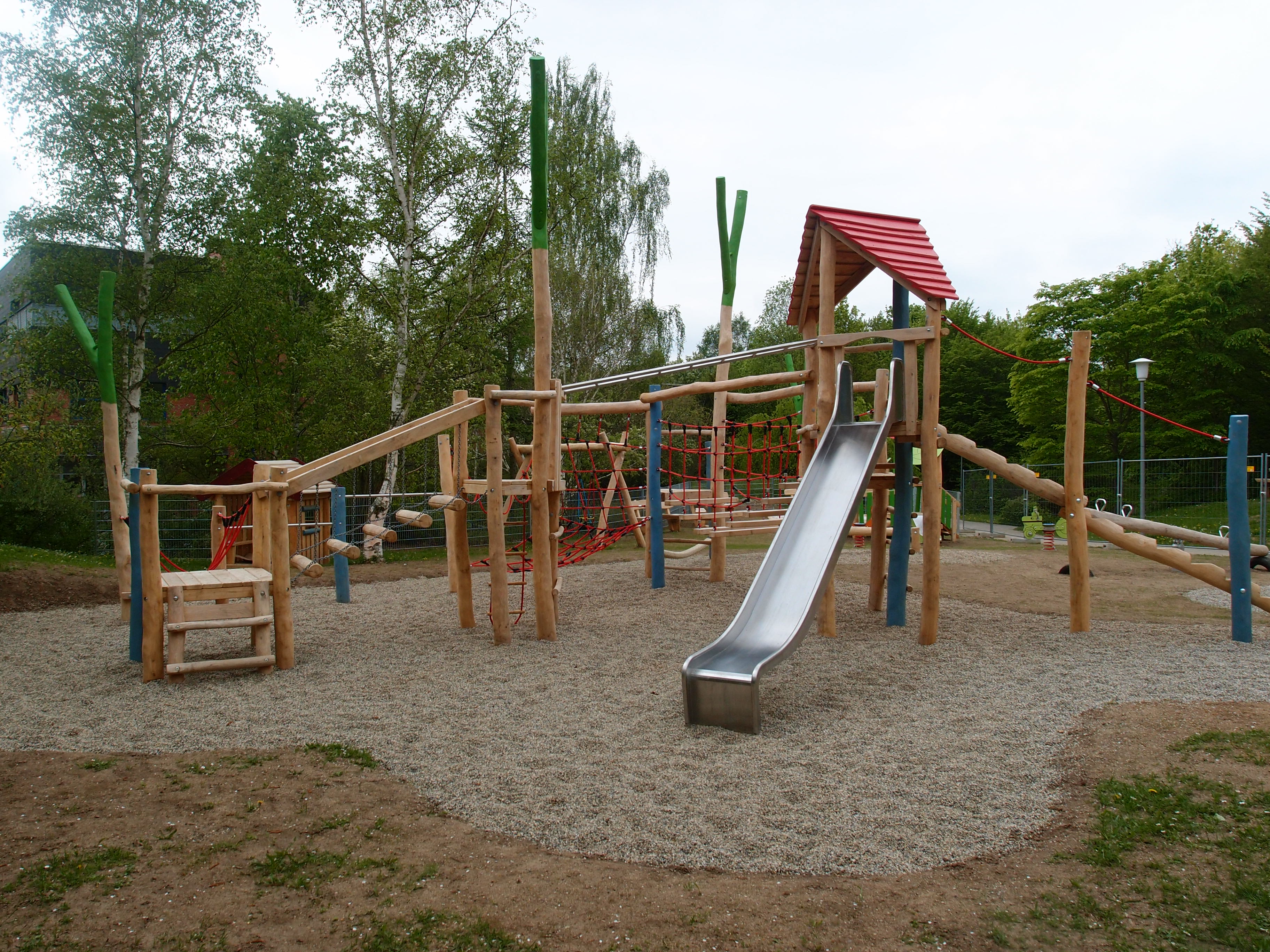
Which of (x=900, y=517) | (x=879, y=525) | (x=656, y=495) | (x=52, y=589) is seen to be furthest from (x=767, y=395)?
(x=52, y=589)

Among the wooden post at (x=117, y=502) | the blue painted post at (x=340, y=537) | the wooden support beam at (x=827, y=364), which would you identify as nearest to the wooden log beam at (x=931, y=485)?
the wooden support beam at (x=827, y=364)

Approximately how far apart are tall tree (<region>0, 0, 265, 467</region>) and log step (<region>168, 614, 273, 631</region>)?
9172 millimetres

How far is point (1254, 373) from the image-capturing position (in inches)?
1008

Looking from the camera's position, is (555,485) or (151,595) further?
(555,485)

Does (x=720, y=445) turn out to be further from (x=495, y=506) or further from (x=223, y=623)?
(x=223, y=623)

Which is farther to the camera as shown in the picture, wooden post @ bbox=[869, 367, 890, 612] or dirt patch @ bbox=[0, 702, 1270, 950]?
wooden post @ bbox=[869, 367, 890, 612]

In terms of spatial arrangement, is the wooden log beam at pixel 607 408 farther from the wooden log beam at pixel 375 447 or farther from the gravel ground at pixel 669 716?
the gravel ground at pixel 669 716

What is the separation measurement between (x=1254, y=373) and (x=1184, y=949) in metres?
29.2

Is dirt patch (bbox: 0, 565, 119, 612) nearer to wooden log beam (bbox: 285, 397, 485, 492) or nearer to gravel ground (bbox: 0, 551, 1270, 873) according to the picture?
gravel ground (bbox: 0, 551, 1270, 873)

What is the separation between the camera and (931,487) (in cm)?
721

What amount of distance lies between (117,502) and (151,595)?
2287 mm

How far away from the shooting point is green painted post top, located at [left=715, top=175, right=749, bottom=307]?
10867 millimetres

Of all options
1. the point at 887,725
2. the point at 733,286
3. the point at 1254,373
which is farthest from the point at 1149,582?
the point at 1254,373

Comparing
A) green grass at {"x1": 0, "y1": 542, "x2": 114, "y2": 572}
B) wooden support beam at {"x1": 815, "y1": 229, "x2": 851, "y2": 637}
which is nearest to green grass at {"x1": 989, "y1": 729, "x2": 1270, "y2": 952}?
wooden support beam at {"x1": 815, "y1": 229, "x2": 851, "y2": 637}
